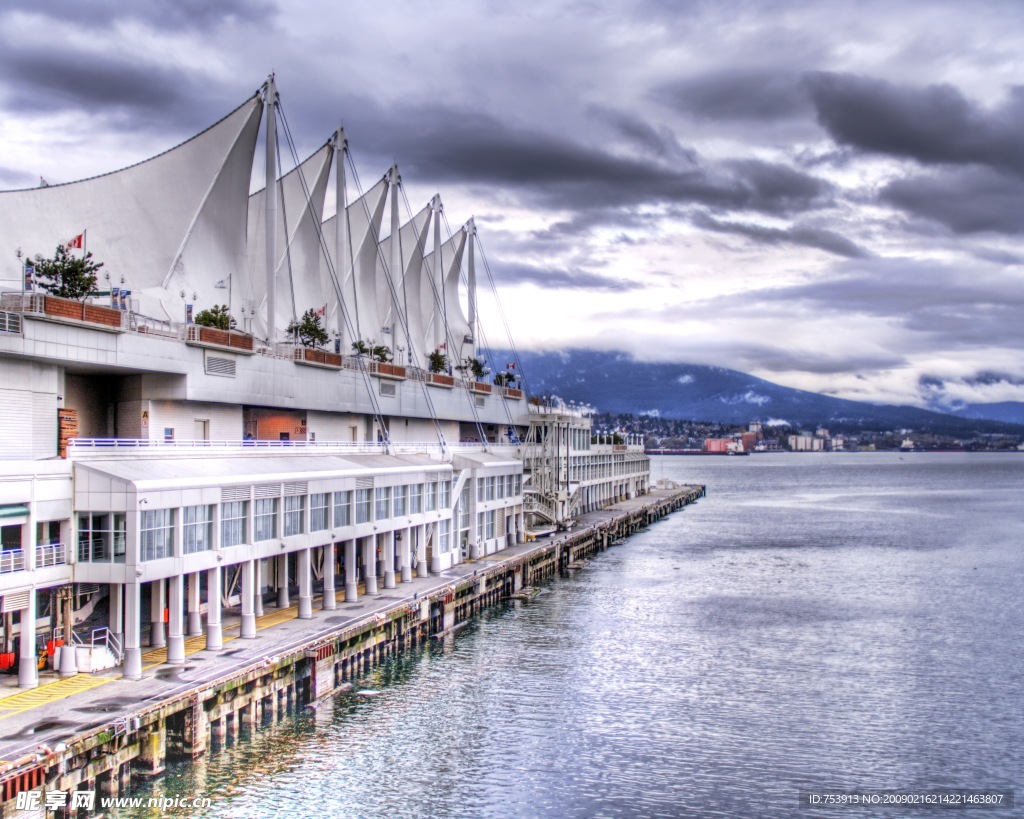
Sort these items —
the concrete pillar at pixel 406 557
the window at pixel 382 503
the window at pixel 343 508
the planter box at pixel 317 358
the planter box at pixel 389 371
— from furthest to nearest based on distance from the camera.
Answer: the planter box at pixel 389 371, the planter box at pixel 317 358, the concrete pillar at pixel 406 557, the window at pixel 382 503, the window at pixel 343 508

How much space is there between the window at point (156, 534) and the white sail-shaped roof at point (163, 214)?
83.8 feet

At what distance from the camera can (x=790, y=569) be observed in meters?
79.2

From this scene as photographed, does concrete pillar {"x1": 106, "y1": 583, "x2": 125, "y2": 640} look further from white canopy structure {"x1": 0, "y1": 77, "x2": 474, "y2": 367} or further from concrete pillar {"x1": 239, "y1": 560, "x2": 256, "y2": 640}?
white canopy structure {"x1": 0, "y1": 77, "x2": 474, "y2": 367}

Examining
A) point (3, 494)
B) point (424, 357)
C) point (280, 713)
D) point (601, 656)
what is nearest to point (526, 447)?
point (424, 357)

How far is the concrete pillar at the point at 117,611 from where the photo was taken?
32875mm

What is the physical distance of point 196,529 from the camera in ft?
112

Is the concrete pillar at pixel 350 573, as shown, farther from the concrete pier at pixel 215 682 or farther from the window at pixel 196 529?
the window at pixel 196 529

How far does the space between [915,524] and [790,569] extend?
51.3 metres

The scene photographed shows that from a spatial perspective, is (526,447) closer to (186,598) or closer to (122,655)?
(186,598)

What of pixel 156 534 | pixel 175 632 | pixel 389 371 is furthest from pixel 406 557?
pixel 156 534

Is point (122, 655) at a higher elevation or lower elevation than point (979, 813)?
higher

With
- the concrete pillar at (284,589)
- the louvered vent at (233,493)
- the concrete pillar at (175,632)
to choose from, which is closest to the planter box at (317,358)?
the concrete pillar at (284,589)

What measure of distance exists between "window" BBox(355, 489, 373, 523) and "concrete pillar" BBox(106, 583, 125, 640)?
47.4ft

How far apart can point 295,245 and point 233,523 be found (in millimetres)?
44697
